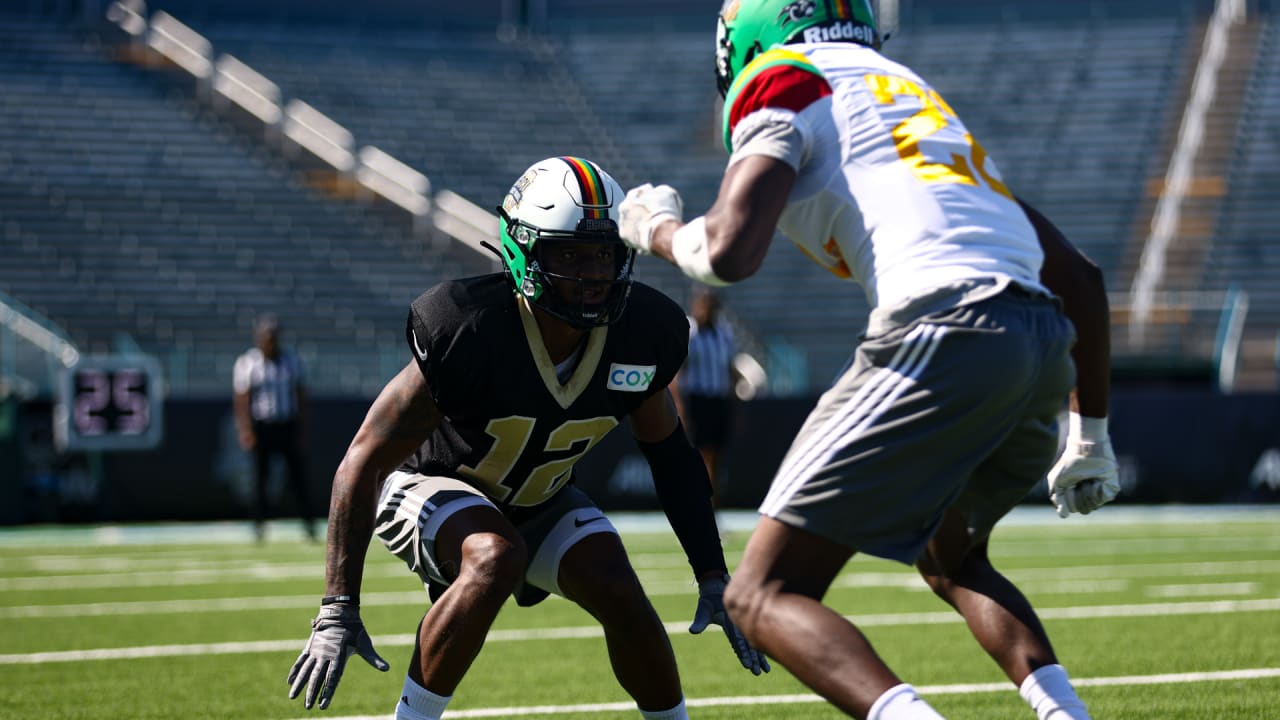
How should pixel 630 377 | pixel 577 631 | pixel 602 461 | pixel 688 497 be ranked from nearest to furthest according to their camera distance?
pixel 630 377, pixel 688 497, pixel 577 631, pixel 602 461

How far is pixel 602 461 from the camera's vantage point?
50.3 ft

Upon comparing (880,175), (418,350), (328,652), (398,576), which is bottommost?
(398,576)

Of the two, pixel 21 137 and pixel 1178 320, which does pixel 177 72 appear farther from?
pixel 1178 320

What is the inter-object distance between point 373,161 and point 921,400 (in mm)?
22197

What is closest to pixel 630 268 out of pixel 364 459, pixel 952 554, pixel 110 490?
pixel 364 459

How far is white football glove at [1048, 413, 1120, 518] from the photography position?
3.34 meters

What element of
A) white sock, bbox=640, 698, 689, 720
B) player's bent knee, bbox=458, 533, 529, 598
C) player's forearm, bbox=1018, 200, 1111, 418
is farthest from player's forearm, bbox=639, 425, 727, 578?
player's forearm, bbox=1018, 200, 1111, 418

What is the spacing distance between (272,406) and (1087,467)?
1006 cm

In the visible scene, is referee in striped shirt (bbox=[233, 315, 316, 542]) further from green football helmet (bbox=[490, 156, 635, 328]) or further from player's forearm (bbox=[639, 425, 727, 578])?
green football helmet (bbox=[490, 156, 635, 328])

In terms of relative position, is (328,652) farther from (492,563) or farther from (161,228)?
(161,228)

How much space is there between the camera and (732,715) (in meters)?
4.71

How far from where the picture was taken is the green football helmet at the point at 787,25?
125 inches

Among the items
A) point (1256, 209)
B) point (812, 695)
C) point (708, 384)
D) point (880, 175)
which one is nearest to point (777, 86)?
point (880, 175)

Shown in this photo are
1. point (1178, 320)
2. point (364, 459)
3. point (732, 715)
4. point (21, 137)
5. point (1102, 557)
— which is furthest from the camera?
point (21, 137)
